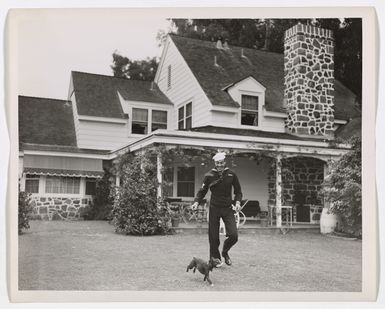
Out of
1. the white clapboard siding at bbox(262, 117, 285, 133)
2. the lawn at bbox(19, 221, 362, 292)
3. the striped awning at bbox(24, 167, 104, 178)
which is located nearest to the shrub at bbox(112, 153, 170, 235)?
the lawn at bbox(19, 221, 362, 292)

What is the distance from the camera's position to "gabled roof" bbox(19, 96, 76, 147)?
16188 mm

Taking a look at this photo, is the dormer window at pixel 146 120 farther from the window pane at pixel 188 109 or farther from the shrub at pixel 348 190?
the shrub at pixel 348 190

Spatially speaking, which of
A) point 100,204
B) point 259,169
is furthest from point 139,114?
point 259,169

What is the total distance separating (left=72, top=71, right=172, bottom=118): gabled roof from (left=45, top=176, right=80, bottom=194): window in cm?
257

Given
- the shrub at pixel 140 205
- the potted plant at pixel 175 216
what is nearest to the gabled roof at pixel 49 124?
the shrub at pixel 140 205

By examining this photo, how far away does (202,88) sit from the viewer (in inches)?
643

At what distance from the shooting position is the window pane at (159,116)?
60.8ft

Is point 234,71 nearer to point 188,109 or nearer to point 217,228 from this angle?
point 188,109

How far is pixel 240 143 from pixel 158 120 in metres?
5.85

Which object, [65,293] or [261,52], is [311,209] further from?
[65,293]

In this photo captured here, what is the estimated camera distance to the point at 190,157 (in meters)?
13.2

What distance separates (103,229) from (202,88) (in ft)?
19.6

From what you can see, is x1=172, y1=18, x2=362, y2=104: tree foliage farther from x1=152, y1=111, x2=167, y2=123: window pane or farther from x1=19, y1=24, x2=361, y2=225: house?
x1=152, y1=111, x2=167, y2=123: window pane

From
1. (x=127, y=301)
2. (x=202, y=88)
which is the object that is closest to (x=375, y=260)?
(x=127, y=301)
